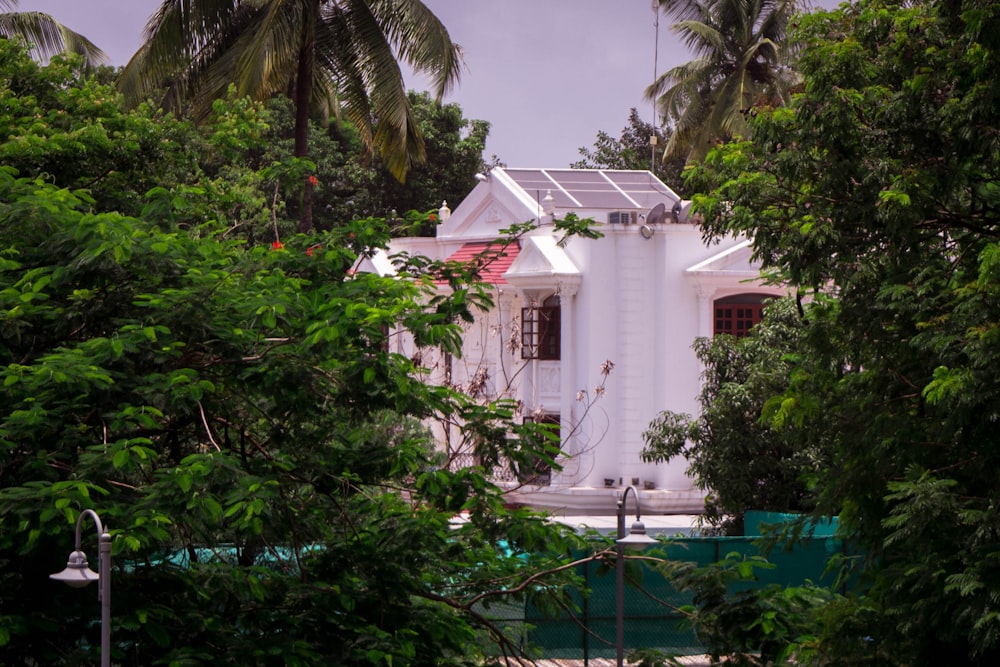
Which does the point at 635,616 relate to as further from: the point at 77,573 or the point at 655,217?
the point at 655,217

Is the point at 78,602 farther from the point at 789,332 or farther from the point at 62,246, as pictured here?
the point at 789,332

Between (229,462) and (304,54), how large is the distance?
43.3 ft

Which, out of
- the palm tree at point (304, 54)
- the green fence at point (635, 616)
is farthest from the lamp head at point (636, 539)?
the palm tree at point (304, 54)

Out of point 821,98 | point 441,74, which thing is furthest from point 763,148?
point 441,74

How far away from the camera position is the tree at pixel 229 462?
8758mm

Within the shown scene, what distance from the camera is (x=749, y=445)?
832 inches

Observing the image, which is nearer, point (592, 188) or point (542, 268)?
point (542, 268)

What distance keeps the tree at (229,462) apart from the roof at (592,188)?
68.6 feet

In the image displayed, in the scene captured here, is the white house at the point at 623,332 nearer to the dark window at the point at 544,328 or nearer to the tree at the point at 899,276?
the dark window at the point at 544,328

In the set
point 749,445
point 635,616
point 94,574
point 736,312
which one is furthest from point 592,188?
point 94,574

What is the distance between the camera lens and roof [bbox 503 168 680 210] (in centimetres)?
3186

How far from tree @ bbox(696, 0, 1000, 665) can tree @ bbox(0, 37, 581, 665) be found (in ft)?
8.57

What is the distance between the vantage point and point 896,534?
9.32 metres

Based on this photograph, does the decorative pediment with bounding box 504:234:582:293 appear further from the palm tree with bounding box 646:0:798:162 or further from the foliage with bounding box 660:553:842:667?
the foliage with bounding box 660:553:842:667
